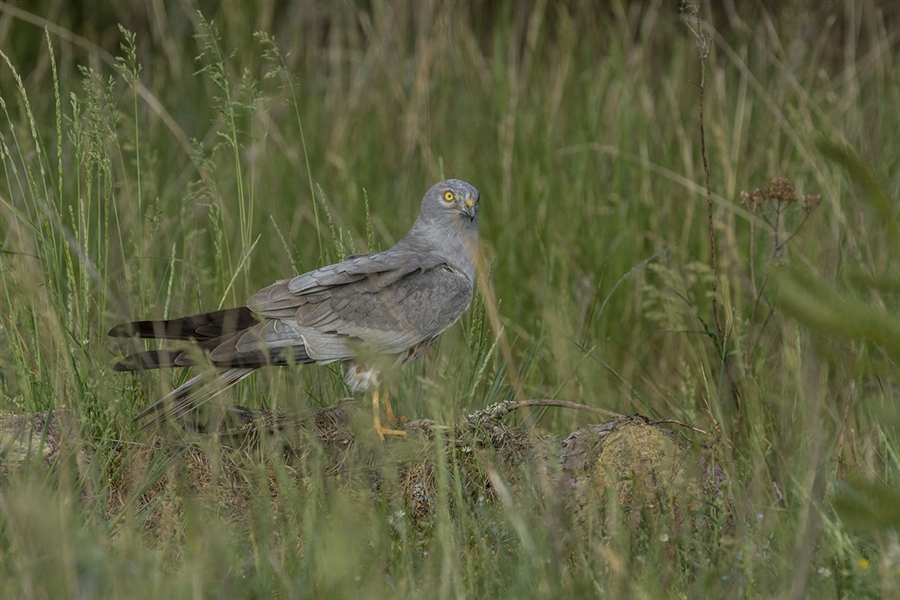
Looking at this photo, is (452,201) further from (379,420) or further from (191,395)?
(191,395)

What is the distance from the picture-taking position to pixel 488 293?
3.82 meters

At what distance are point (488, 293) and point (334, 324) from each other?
1.71 feet

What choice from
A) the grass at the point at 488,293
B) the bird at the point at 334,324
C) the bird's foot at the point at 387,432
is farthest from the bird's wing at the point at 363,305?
the bird's foot at the point at 387,432

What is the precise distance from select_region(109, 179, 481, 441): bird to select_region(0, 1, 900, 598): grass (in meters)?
0.14

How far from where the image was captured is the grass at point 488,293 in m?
2.38

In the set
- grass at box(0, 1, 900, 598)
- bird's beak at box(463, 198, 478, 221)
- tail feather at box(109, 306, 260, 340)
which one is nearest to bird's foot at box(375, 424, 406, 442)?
grass at box(0, 1, 900, 598)

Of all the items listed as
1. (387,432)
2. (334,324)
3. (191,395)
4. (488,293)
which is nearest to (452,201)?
(488,293)

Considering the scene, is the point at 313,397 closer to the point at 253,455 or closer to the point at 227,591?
the point at 253,455

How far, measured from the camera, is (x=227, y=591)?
2.30 m

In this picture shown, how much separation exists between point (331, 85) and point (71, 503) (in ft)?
15.3

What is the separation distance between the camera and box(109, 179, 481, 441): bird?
11.0 feet

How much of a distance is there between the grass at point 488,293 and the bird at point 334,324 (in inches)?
5.4

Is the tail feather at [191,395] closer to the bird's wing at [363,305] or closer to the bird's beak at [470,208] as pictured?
the bird's wing at [363,305]

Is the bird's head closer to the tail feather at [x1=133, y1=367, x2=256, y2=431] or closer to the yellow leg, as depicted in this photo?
the yellow leg
